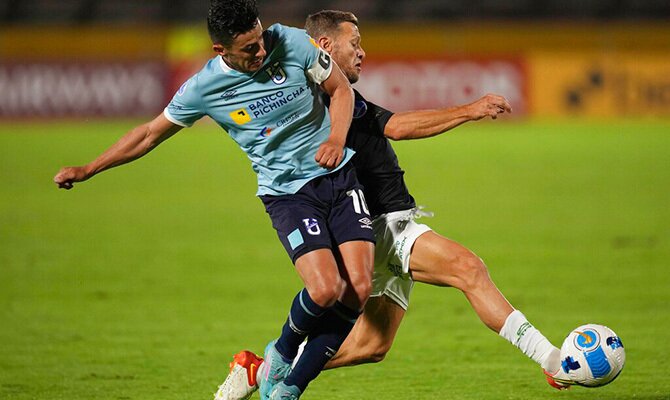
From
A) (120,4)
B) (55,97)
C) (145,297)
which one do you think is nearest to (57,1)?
(120,4)

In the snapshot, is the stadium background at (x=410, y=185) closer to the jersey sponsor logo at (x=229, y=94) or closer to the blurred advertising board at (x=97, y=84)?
the blurred advertising board at (x=97, y=84)

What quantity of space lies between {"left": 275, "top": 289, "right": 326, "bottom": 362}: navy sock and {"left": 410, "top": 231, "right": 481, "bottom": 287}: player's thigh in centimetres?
72

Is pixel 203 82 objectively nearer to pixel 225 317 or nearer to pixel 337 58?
pixel 337 58

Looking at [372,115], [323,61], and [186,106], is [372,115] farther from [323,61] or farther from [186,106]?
[186,106]

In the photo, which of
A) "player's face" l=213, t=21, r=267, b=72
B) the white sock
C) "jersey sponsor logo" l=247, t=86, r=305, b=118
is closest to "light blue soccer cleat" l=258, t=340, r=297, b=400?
the white sock

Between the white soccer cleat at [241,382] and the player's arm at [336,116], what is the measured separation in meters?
1.29

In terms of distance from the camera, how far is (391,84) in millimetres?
26562

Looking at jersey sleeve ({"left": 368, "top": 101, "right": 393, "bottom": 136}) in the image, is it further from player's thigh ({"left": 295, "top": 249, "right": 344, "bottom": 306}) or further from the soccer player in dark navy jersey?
player's thigh ({"left": 295, "top": 249, "right": 344, "bottom": 306})

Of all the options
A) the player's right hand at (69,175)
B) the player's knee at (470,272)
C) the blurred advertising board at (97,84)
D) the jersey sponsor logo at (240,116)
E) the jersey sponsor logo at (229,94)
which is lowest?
the blurred advertising board at (97,84)

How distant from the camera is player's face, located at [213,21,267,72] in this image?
5.41 meters

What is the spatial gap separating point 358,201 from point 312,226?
338mm

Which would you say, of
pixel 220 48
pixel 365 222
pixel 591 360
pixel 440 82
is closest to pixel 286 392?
pixel 365 222

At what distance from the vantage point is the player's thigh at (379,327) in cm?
→ 625

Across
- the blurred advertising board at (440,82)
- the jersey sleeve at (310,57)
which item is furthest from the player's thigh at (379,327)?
the blurred advertising board at (440,82)
